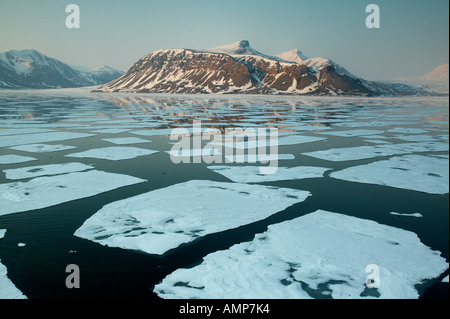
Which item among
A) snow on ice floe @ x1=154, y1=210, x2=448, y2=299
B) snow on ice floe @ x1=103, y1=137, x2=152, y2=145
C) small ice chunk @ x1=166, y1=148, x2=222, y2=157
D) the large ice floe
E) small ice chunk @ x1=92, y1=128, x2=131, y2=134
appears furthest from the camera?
small ice chunk @ x1=92, y1=128, x2=131, y2=134

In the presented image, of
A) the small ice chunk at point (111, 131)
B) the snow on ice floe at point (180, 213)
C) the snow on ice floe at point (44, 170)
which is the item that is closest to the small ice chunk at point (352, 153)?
the snow on ice floe at point (180, 213)

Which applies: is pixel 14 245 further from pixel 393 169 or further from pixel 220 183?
pixel 393 169

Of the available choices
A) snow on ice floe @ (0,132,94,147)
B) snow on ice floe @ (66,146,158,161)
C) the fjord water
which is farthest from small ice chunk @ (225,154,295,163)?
snow on ice floe @ (0,132,94,147)

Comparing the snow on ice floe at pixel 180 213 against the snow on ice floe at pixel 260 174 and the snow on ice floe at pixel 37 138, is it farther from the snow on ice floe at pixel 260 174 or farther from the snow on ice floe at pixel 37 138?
the snow on ice floe at pixel 37 138

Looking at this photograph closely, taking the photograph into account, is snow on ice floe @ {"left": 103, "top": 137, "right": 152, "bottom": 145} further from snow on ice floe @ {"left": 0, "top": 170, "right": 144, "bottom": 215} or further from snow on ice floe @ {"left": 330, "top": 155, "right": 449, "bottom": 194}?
snow on ice floe @ {"left": 330, "top": 155, "right": 449, "bottom": 194}

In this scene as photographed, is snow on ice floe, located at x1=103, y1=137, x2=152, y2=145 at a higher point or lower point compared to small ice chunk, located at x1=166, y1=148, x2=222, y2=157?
higher
